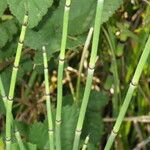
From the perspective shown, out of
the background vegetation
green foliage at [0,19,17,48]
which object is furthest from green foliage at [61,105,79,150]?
green foliage at [0,19,17,48]

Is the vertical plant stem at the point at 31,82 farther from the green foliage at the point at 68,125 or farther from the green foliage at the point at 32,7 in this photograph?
the green foliage at the point at 32,7

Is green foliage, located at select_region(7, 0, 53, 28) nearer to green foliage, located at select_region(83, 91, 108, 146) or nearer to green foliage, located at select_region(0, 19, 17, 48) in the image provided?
green foliage, located at select_region(0, 19, 17, 48)

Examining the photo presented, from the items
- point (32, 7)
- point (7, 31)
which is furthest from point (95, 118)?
point (32, 7)

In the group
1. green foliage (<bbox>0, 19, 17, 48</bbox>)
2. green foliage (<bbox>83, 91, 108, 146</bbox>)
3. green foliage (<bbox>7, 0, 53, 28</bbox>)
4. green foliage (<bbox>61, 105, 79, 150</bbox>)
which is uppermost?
green foliage (<bbox>7, 0, 53, 28</bbox>)

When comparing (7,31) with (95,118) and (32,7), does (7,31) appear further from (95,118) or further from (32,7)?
(95,118)

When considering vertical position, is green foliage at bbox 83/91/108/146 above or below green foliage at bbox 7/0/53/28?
below

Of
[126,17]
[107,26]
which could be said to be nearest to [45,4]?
[107,26]

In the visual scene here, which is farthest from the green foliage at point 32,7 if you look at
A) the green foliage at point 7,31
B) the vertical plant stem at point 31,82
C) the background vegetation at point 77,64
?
the vertical plant stem at point 31,82

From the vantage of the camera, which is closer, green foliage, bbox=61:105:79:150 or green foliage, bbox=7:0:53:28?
green foliage, bbox=7:0:53:28

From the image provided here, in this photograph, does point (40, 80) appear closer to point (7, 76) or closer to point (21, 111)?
point (21, 111)

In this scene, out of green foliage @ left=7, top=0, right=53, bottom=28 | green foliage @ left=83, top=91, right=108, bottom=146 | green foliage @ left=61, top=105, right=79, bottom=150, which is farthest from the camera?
green foliage @ left=83, top=91, right=108, bottom=146

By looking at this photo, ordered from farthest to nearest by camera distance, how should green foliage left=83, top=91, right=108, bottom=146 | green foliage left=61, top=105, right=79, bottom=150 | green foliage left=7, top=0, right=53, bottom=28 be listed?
green foliage left=83, top=91, right=108, bottom=146 < green foliage left=61, top=105, right=79, bottom=150 < green foliage left=7, top=0, right=53, bottom=28
